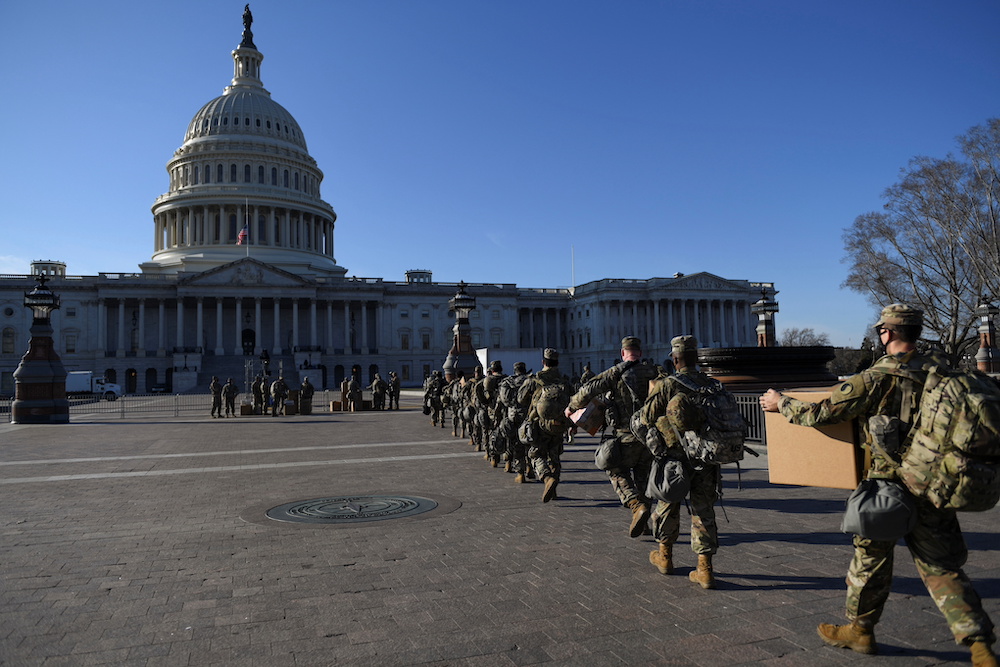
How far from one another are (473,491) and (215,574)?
4.52 meters

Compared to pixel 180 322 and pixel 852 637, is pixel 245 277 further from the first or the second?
pixel 852 637

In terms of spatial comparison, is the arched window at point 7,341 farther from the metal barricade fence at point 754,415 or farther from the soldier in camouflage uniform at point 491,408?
the metal barricade fence at point 754,415

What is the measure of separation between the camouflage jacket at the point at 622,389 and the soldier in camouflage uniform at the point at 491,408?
4441 mm

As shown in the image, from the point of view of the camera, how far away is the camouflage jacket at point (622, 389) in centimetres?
753

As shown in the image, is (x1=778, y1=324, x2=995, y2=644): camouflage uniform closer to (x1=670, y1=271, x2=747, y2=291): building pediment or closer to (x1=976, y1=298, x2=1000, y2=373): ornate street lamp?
(x1=976, y1=298, x2=1000, y2=373): ornate street lamp

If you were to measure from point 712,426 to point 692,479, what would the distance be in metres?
0.52

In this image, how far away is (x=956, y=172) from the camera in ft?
122

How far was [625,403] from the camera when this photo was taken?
25.0ft

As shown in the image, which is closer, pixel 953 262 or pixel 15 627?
pixel 15 627

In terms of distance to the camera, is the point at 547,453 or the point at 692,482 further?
the point at 547,453

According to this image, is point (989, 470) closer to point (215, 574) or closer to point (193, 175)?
point (215, 574)

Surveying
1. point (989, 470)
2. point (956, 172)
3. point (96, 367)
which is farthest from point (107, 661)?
point (96, 367)

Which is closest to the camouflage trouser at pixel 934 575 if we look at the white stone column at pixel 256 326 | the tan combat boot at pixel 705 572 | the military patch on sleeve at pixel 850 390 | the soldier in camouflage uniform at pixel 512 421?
the military patch on sleeve at pixel 850 390

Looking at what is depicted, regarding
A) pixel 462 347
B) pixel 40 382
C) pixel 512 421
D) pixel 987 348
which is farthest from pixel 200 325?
pixel 512 421
